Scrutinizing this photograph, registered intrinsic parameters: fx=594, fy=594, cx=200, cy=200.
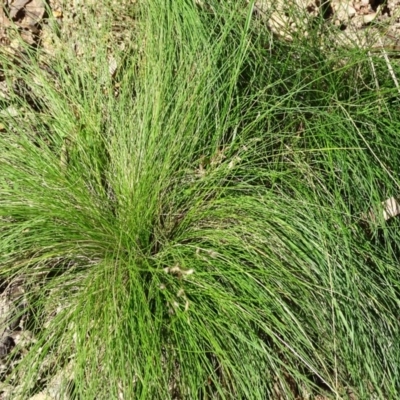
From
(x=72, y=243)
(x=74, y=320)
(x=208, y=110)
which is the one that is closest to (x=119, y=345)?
(x=74, y=320)

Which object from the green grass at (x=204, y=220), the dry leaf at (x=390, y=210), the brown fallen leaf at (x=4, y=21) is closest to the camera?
the green grass at (x=204, y=220)

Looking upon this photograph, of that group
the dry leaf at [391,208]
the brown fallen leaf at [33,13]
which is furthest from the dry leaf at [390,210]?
the brown fallen leaf at [33,13]

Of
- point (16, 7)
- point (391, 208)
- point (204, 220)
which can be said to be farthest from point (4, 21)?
point (391, 208)

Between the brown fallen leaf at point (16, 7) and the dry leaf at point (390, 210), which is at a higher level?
the brown fallen leaf at point (16, 7)

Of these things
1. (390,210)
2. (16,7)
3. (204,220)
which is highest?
(16,7)

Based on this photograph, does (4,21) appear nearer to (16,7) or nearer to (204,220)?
(16,7)

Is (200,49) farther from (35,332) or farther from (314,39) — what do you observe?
(35,332)

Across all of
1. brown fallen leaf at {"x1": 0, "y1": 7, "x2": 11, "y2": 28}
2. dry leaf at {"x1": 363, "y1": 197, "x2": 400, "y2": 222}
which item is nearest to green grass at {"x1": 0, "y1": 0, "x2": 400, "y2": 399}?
dry leaf at {"x1": 363, "y1": 197, "x2": 400, "y2": 222}

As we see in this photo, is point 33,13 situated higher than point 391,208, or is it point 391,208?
point 33,13

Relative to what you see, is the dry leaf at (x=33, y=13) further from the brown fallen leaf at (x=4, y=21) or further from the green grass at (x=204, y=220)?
the green grass at (x=204, y=220)

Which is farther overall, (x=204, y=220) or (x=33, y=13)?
(x=33, y=13)
